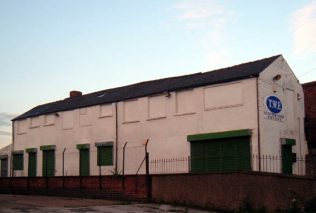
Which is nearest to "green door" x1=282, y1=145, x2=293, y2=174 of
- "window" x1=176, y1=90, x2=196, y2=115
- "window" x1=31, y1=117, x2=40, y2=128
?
"window" x1=176, y1=90, x2=196, y2=115

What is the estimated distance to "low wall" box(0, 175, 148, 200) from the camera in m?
24.0

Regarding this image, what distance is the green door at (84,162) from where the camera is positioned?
31.9 meters

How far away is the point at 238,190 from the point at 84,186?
32.3ft

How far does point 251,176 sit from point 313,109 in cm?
1037

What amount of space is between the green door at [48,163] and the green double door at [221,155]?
498 inches

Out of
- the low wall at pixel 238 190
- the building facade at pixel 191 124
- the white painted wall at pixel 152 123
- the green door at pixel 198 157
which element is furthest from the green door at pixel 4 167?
the low wall at pixel 238 190

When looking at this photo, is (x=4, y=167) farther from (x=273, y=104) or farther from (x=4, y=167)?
(x=273, y=104)

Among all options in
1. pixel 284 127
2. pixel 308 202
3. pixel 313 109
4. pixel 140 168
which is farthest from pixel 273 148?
pixel 140 168

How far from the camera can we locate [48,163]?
115 ft

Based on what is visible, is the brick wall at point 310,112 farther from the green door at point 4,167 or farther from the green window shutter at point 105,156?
the green door at point 4,167

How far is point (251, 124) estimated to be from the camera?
79.2 feet

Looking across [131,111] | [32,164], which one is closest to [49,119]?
[32,164]

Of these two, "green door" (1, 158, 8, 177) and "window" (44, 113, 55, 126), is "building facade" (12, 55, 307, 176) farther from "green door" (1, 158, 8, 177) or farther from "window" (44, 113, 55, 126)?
"green door" (1, 158, 8, 177)

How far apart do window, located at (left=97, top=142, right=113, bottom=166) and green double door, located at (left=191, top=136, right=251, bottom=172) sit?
6.47m
